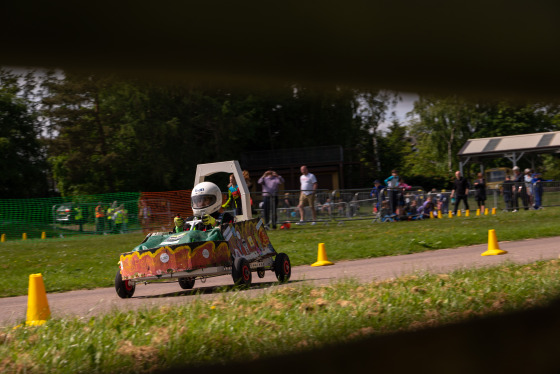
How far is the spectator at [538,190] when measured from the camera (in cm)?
2522

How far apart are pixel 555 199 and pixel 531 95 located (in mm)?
25019

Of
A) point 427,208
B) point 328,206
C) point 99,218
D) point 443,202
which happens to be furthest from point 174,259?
point 443,202

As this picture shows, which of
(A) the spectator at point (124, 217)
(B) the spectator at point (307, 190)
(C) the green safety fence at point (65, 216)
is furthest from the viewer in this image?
(C) the green safety fence at point (65, 216)

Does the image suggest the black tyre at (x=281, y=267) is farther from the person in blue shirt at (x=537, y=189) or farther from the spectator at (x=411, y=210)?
the person in blue shirt at (x=537, y=189)

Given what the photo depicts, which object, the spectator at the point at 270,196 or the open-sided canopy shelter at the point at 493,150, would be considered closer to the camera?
the spectator at the point at 270,196

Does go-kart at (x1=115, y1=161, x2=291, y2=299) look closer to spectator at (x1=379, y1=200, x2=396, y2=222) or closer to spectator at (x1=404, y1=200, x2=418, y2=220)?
spectator at (x1=379, y1=200, x2=396, y2=222)

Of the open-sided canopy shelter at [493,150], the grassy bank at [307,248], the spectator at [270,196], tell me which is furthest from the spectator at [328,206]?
the open-sided canopy shelter at [493,150]

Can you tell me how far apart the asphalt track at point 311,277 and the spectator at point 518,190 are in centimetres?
1219

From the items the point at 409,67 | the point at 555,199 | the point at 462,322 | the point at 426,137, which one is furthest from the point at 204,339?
the point at 426,137

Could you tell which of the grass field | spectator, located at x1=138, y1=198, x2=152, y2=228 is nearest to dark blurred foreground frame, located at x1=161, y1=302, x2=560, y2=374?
→ the grass field

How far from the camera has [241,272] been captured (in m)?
8.42

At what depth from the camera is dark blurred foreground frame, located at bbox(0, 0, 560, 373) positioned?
1394mm

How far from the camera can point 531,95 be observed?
2.79 meters

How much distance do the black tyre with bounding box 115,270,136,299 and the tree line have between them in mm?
1737
